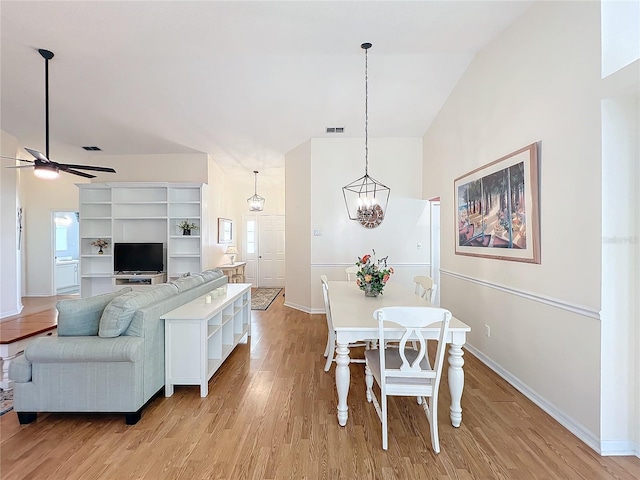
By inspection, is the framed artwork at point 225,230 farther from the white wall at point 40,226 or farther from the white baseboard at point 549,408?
the white baseboard at point 549,408

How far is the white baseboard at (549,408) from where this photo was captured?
6.64 feet

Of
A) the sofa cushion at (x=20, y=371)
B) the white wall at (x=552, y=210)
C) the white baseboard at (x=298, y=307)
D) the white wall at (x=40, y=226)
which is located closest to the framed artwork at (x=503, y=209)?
the white wall at (x=552, y=210)

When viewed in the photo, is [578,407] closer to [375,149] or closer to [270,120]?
[375,149]

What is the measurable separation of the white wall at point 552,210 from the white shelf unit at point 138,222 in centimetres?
497

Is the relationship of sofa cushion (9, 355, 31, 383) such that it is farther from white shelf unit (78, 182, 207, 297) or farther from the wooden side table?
the wooden side table

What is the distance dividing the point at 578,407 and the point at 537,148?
6.35 ft

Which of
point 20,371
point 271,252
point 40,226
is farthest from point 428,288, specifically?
point 40,226

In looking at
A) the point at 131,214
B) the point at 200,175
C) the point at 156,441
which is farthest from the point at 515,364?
the point at 131,214

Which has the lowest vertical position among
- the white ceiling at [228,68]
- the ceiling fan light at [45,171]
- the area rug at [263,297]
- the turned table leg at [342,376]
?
the area rug at [263,297]

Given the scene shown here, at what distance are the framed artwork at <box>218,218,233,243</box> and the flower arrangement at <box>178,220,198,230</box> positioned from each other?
0.91m

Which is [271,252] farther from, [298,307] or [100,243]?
[100,243]

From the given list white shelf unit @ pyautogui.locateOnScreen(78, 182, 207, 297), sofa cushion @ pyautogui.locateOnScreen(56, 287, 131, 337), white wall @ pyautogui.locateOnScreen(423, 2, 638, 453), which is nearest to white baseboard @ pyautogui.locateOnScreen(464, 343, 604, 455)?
white wall @ pyautogui.locateOnScreen(423, 2, 638, 453)

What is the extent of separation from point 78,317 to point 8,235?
4356 millimetres

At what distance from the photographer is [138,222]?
6254 mm
